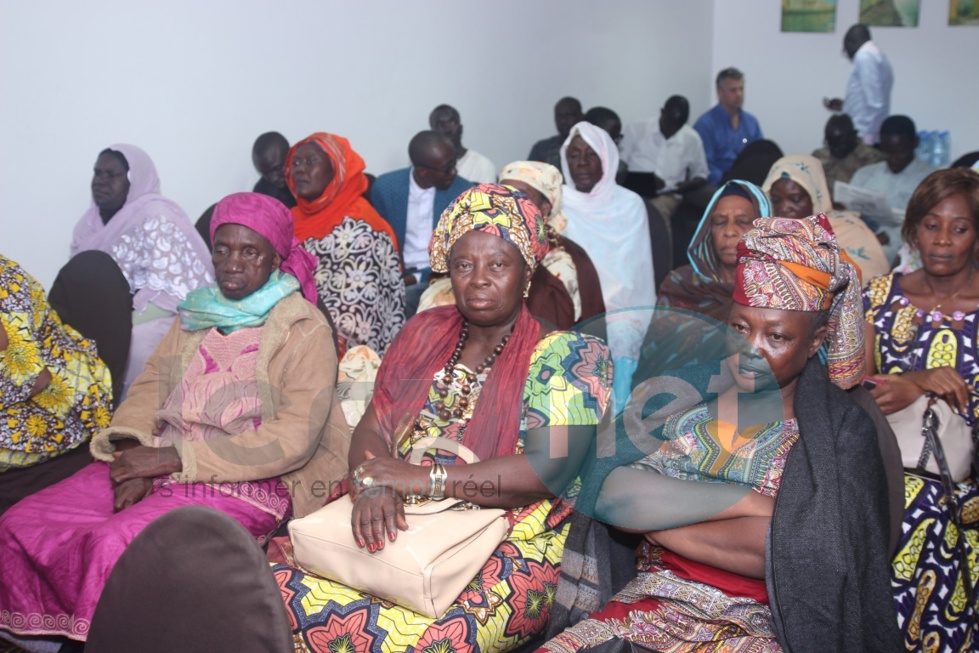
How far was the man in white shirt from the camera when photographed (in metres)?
8.47

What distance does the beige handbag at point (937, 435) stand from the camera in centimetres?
233

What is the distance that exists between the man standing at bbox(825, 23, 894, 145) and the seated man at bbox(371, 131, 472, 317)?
484 centimetres

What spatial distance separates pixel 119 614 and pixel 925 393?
219 centimetres

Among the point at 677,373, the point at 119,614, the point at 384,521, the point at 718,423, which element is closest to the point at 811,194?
the point at 677,373

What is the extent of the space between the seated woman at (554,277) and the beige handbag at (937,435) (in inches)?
45.1

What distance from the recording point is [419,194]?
5273 mm

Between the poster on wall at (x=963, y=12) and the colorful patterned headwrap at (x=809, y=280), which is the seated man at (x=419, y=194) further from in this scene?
the poster on wall at (x=963, y=12)

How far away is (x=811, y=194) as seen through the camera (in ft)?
13.8

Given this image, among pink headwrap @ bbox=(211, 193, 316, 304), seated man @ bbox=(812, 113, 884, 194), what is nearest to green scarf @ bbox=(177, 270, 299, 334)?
pink headwrap @ bbox=(211, 193, 316, 304)

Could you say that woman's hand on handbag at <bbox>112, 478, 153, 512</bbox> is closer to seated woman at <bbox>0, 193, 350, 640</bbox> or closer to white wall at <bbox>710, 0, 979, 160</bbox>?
seated woman at <bbox>0, 193, 350, 640</bbox>

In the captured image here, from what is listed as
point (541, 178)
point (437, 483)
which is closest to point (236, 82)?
point (541, 178)

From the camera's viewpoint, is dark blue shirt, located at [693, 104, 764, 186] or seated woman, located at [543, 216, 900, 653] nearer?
seated woman, located at [543, 216, 900, 653]

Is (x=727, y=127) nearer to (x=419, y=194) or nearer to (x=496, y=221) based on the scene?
(x=419, y=194)

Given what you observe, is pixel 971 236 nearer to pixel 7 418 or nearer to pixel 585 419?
pixel 585 419
